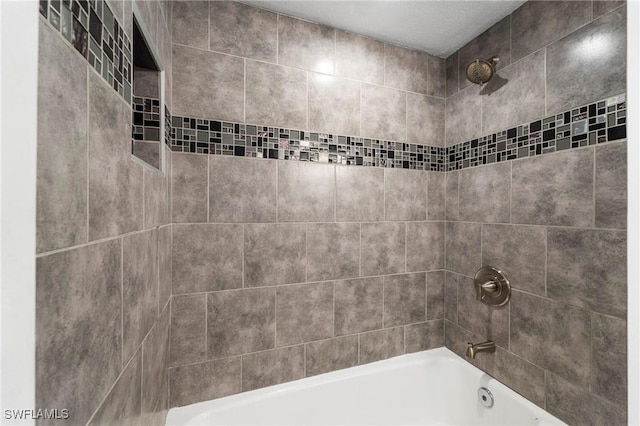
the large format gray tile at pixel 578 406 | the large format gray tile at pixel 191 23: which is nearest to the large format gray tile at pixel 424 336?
the large format gray tile at pixel 578 406

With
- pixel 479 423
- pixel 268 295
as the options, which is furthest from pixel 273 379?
pixel 479 423

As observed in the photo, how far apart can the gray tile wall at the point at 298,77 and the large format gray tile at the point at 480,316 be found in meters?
0.97

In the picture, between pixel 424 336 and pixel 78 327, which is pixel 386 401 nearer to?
pixel 424 336

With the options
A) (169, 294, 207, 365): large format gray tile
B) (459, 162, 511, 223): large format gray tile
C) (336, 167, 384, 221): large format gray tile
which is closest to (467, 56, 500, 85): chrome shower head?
(459, 162, 511, 223): large format gray tile

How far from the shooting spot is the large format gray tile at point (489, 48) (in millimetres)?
1513

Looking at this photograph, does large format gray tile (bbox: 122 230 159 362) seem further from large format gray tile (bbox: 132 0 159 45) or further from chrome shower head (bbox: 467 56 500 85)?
chrome shower head (bbox: 467 56 500 85)

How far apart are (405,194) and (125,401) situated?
1.60m

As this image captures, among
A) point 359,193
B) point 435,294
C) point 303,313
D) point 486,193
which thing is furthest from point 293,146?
point 435,294

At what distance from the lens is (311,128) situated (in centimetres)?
156

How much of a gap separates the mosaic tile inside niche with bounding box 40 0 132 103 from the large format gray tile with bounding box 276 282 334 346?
3.72 feet

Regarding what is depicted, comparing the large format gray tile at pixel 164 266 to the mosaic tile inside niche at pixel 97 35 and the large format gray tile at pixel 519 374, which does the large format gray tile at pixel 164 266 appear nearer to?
the mosaic tile inside niche at pixel 97 35

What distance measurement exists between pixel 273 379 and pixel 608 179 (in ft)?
5.69

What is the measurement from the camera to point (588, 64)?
3.77 ft

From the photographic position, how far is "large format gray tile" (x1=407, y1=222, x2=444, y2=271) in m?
1.80
